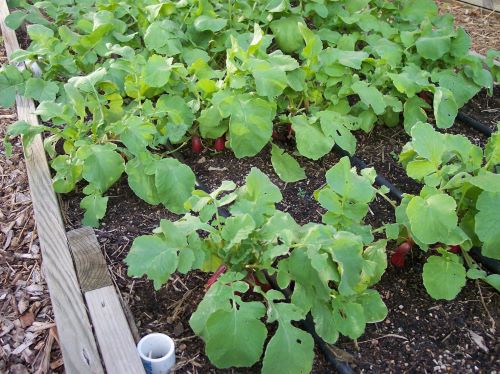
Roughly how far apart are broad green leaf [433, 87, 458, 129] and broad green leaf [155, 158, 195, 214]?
4.12 feet

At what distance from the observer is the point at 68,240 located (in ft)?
7.13

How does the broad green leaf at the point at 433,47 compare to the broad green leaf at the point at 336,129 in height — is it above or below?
above

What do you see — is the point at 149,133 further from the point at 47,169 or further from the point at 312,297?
the point at 312,297

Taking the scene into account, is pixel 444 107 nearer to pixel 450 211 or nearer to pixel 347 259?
pixel 450 211

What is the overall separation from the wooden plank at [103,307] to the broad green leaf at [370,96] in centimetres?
141

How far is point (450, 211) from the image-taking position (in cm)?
189

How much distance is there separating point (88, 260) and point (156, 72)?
36.6 inches

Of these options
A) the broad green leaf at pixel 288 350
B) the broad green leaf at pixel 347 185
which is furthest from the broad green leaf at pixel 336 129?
the broad green leaf at pixel 288 350

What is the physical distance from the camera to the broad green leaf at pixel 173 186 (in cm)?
229

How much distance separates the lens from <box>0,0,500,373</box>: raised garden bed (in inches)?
73.6

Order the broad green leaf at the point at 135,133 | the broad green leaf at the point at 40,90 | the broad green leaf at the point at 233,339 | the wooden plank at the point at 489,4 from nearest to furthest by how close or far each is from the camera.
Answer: the broad green leaf at the point at 233,339 < the broad green leaf at the point at 135,133 < the broad green leaf at the point at 40,90 < the wooden plank at the point at 489,4

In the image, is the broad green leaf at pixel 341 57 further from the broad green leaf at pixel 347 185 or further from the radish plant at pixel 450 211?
the broad green leaf at pixel 347 185

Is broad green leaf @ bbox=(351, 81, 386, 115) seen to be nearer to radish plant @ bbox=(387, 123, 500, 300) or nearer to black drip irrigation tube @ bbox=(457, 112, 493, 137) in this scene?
radish plant @ bbox=(387, 123, 500, 300)

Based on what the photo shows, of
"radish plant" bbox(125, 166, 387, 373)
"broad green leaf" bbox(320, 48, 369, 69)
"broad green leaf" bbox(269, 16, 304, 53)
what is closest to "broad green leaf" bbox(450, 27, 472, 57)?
"broad green leaf" bbox(320, 48, 369, 69)
